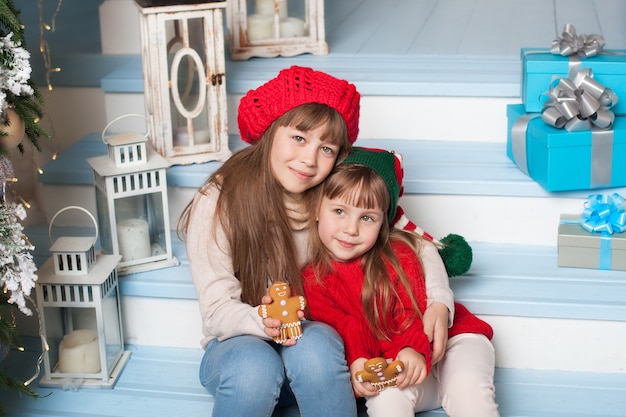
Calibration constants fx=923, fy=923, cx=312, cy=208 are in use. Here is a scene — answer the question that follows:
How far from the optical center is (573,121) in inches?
77.4

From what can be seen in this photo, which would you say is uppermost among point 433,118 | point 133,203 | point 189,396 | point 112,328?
point 433,118

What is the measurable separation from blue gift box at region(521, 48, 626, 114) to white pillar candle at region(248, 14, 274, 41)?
0.71m

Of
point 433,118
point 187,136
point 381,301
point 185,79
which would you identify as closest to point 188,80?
point 185,79

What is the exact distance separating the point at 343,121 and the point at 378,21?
4.55 ft

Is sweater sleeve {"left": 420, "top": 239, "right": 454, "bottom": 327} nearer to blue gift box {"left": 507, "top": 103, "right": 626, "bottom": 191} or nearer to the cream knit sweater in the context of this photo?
the cream knit sweater

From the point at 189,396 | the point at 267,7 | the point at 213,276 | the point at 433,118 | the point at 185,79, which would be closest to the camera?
the point at 213,276

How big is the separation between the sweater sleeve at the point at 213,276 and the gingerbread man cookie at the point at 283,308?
0.20 ft

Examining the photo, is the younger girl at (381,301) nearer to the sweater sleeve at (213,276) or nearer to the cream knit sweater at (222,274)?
the cream knit sweater at (222,274)

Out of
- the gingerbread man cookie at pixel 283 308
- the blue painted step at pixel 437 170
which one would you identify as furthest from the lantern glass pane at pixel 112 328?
the gingerbread man cookie at pixel 283 308

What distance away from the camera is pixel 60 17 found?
305cm

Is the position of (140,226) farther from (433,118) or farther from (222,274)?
(433,118)

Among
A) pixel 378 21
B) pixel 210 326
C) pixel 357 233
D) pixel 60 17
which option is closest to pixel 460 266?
pixel 357 233

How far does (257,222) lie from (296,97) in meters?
0.24

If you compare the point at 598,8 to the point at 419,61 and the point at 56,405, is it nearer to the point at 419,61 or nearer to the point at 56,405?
the point at 419,61
